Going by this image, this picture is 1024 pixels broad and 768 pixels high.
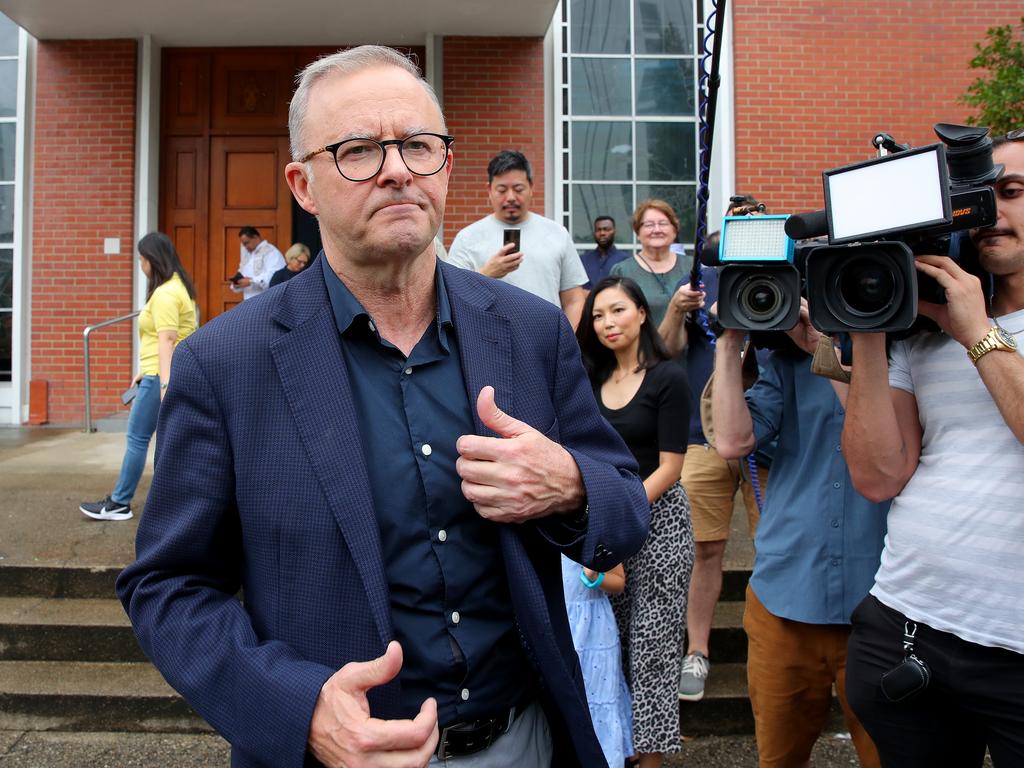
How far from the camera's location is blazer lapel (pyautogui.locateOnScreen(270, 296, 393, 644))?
1.44 metres

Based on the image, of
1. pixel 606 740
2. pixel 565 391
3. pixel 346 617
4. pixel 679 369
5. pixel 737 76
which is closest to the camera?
pixel 346 617

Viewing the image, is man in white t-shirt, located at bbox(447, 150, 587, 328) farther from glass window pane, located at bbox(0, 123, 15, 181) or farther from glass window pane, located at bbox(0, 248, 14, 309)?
glass window pane, located at bbox(0, 123, 15, 181)

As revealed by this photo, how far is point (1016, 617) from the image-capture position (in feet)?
6.08

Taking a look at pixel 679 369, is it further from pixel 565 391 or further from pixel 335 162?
pixel 335 162

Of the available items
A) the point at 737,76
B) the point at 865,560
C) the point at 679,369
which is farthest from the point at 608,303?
the point at 737,76

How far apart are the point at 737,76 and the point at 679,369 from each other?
6091 millimetres

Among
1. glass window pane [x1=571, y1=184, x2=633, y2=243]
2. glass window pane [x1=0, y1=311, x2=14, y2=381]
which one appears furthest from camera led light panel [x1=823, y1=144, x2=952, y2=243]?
glass window pane [x1=0, y1=311, x2=14, y2=381]

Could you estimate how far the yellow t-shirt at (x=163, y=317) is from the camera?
17.9 feet

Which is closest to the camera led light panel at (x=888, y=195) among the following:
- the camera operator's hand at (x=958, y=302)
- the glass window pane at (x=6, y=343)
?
the camera operator's hand at (x=958, y=302)

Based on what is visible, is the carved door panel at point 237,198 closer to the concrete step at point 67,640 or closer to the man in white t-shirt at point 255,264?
the man in white t-shirt at point 255,264

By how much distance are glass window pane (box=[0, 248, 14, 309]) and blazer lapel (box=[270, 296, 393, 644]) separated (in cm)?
911

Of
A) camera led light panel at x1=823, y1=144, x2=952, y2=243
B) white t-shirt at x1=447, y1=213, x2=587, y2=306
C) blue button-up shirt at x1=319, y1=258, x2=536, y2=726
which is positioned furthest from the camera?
white t-shirt at x1=447, y1=213, x2=587, y2=306

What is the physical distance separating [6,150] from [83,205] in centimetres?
113

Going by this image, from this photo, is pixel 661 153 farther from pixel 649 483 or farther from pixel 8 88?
pixel 8 88
